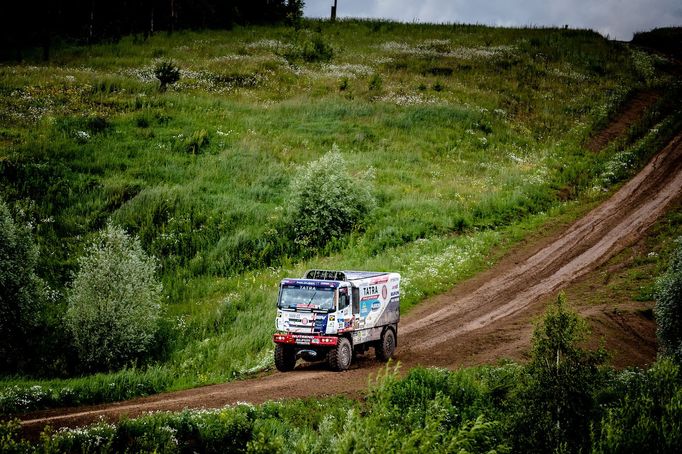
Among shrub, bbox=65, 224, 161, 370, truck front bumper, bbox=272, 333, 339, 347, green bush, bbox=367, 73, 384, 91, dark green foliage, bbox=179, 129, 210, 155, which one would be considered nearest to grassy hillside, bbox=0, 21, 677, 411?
dark green foliage, bbox=179, 129, 210, 155

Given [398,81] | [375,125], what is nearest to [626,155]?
[375,125]

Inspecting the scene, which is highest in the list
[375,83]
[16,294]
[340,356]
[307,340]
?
[375,83]

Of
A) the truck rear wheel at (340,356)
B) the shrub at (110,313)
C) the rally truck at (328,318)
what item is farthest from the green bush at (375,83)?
the truck rear wheel at (340,356)

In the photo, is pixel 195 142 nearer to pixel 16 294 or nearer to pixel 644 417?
pixel 16 294

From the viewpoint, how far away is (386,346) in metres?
23.2

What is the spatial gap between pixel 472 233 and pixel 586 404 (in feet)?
74.8

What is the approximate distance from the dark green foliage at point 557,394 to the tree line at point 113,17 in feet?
214

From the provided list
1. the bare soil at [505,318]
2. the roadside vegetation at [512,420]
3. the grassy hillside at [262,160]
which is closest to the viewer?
the roadside vegetation at [512,420]

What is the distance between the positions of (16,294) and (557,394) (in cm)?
2395

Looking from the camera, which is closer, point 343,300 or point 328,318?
point 328,318

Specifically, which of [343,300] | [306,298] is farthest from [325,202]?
[343,300]

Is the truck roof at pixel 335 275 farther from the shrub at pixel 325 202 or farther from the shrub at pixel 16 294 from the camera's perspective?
the shrub at pixel 16 294

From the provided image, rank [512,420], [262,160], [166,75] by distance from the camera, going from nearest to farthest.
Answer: [512,420]
[262,160]
[166,75]

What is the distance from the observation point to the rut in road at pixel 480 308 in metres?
18.7
